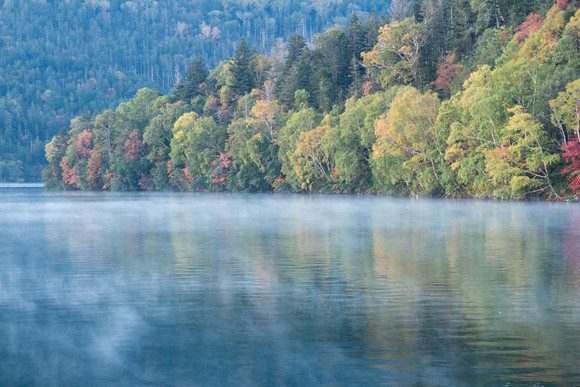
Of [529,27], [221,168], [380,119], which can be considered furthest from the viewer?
[221,168]

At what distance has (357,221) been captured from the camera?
39031 millimetres

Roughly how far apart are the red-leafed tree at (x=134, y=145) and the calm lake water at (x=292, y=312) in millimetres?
102768

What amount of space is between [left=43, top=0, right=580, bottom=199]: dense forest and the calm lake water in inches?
1391

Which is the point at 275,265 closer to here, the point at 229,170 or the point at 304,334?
the point at 304,334

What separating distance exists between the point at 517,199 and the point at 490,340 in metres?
56.0

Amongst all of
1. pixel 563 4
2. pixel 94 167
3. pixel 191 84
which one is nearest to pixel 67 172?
pixel 94 167

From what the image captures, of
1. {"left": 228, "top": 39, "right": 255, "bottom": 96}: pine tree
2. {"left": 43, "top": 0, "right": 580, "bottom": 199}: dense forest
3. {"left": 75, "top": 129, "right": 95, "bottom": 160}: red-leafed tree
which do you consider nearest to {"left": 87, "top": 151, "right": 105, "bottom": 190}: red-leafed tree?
{"left": 43, "top": 0, "right": 580, "bottom": 199}: dense forest

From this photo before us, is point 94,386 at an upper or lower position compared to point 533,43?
lower

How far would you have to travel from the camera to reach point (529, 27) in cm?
7319

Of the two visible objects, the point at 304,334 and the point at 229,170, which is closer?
the point at 304,334

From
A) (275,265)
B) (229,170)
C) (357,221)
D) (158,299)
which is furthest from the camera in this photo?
(229,170)

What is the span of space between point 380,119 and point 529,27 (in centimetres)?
1812

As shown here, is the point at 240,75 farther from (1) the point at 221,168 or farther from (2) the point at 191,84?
(1) the point at 221,168

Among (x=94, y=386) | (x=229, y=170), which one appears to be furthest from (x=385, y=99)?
Result: (x=94, y=386)
